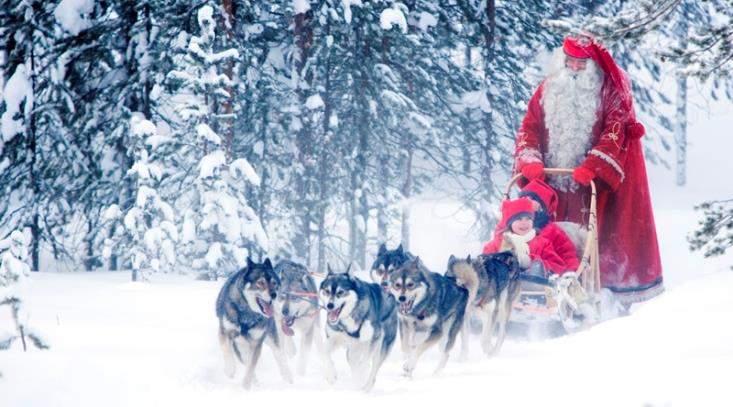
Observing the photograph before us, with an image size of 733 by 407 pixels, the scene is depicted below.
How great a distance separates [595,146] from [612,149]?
25 cm

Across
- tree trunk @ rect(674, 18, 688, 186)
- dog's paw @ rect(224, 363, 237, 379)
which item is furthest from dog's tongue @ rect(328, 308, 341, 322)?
tree trunk @ rect(674, 18, 688, 186)

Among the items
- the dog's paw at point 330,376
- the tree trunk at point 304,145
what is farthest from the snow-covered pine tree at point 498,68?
the dog's paw at point 330,376

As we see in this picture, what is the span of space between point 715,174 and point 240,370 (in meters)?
28.6

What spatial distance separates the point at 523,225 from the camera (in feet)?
30.1

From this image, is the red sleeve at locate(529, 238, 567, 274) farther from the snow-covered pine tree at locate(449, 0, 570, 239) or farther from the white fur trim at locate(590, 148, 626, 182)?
the snow-covered pine tree at locate(449, 0, 570, 239)

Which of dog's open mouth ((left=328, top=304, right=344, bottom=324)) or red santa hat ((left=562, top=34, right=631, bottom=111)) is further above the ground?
red santa hat ((left=562, top=34, right=631, bottom=111))

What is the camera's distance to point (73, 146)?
14.4m

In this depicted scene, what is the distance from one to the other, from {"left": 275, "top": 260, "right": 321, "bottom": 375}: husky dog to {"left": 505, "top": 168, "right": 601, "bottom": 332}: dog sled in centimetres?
246

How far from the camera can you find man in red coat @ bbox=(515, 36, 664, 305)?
33.0 ft

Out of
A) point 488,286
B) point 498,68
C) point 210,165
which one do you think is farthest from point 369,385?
point 498,68

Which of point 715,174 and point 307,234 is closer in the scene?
point 307,234

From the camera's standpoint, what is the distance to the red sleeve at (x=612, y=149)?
9.64 m

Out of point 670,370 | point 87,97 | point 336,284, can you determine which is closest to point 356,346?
point 336,284

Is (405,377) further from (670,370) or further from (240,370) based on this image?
(670,370)
